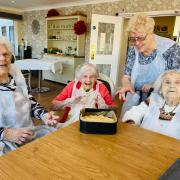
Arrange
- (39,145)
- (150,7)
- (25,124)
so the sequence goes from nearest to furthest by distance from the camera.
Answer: (39,145) → (25,124) → (150,7)

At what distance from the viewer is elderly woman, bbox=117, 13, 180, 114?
1.56 m

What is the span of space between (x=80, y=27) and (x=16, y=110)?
13.6ft

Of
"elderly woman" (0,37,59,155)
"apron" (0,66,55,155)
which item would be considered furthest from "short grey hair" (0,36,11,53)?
"apron" (0,66,55,155)

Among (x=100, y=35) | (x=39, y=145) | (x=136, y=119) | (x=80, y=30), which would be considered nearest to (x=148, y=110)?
(x=136, y=119)

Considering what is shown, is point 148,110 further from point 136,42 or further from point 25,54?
point 25,54

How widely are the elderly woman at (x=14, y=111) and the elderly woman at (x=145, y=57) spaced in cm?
72

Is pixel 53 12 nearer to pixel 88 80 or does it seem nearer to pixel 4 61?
pixel 88 80

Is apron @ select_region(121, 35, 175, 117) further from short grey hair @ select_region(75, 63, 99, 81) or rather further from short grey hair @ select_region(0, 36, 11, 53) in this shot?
short grey hair @ select_region(0, 36, 11, 53)

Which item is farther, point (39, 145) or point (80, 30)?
point (80, 30)

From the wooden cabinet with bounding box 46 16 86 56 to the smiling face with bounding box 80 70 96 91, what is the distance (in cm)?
368

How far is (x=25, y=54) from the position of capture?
7008 millimetres

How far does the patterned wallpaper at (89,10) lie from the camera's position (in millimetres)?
3996

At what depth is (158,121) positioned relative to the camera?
1400 millimetres

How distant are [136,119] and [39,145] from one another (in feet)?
2.53
